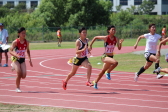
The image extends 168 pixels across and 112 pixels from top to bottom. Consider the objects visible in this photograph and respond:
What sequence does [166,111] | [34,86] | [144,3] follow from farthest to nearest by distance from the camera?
1. [144,3]
2. [34,86]
3. [166,111]

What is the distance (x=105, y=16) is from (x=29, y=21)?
1142 cm

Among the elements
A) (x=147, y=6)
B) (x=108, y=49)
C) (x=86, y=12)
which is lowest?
(x=108, y=49)

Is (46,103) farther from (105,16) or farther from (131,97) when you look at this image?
(105,16)

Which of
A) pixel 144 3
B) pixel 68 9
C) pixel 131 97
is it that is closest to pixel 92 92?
pixel 131 97

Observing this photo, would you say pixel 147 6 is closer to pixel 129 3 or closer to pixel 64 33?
pixel 129 3

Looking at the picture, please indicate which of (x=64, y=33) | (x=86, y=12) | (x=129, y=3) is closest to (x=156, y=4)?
(x=129, y=3)

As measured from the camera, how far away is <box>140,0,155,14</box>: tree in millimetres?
89675

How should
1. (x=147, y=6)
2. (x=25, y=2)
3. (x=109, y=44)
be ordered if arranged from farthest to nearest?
(x=25, y=2) → (x=147, y=6) → (x=109, y=44)

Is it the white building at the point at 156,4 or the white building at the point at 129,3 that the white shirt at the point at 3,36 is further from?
the white building at the point at 156,4

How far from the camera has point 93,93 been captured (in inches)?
469

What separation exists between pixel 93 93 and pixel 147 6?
81078 mm

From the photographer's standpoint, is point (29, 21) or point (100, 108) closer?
point (100, 108)

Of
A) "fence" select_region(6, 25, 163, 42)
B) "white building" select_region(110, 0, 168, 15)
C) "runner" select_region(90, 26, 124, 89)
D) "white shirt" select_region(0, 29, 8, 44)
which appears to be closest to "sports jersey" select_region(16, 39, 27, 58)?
"runner" select_region(90, 26, 124, 89)

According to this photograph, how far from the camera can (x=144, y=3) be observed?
90062 millimetres
